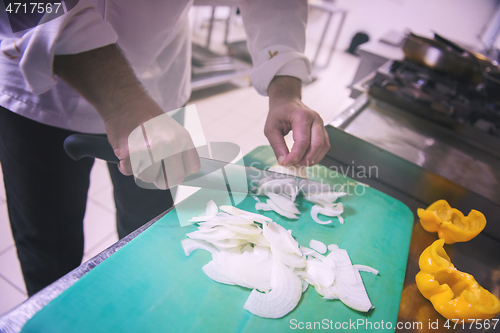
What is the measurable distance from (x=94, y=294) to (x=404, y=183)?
2.93 ft

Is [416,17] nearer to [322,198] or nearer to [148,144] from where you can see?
[322,198]

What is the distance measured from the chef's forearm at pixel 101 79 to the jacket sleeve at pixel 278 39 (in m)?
0.41

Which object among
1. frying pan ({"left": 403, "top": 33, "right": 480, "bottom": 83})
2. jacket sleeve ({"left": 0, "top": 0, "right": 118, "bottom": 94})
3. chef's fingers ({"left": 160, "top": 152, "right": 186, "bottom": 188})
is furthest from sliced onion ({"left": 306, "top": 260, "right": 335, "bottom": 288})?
frying pan ({"left": 403, "top": 33, "right": 480, "bottom": 83})

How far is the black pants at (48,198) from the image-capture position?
69 centimetres

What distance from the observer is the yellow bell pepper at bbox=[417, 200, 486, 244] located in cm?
70

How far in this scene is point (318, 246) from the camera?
0.67m

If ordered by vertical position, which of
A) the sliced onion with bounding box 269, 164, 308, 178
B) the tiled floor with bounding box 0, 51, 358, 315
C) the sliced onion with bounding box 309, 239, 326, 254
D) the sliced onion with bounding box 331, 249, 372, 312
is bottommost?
the tiled floor with bounding box 0, 51, 358, 315

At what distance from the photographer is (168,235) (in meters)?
0.62

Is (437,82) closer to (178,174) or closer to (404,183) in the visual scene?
(404,183)

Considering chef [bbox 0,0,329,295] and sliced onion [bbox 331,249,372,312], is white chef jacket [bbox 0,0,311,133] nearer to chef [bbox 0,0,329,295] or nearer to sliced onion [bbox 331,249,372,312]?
chef [bbox 0,0,329,295]

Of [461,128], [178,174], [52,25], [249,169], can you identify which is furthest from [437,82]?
[52,25]

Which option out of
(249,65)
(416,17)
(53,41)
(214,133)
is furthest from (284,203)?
(416,17)

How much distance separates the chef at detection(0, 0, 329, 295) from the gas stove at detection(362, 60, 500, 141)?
632mm

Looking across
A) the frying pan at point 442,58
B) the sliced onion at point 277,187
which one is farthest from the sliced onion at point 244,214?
the frying pan at point 442,58
